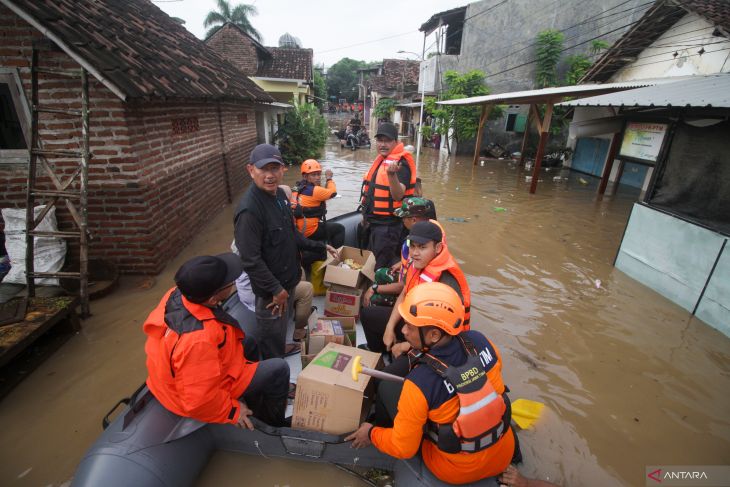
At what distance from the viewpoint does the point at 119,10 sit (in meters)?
5.74

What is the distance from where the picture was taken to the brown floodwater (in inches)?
94.3

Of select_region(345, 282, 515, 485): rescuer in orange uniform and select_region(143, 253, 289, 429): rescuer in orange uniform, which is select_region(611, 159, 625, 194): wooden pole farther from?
select_region(143, 253, 289, 429): rescuer in orange uniform

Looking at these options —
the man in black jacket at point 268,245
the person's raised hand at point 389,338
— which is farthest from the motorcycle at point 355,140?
the person's raised hand at point 389,338

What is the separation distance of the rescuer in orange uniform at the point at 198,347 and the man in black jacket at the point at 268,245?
0.46 metres

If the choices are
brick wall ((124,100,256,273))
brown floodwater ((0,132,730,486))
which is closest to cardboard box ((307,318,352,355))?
brown floodwater ((0,132,730,486))

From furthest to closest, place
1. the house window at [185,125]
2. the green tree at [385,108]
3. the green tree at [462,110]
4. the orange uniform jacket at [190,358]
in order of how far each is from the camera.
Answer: the green tree at [385,108] → the green tree at [462,110] → the house window at [185,125] → the orange uniform jacket at [190,358]

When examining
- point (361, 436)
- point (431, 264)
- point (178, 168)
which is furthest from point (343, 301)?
point (178, 168)

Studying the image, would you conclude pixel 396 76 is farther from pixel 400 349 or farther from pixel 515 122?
pixel 400 349

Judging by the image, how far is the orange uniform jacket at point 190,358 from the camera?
5.74ft

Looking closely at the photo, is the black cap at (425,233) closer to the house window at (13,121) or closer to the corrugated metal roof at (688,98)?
the corrugated metal roof at (688,98)

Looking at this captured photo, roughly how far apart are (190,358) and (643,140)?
12.6 metres

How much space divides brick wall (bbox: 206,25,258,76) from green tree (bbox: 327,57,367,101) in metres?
41.0

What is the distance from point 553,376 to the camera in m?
3.33

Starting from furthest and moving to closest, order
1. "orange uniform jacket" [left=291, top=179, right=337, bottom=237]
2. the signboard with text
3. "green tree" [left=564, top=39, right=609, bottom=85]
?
"green tree" [left=564, top=39, right=609, bottom=85]
the signboard with text
"orange uniform jacket" [left=291, top=179, right=337, bottom=237]
